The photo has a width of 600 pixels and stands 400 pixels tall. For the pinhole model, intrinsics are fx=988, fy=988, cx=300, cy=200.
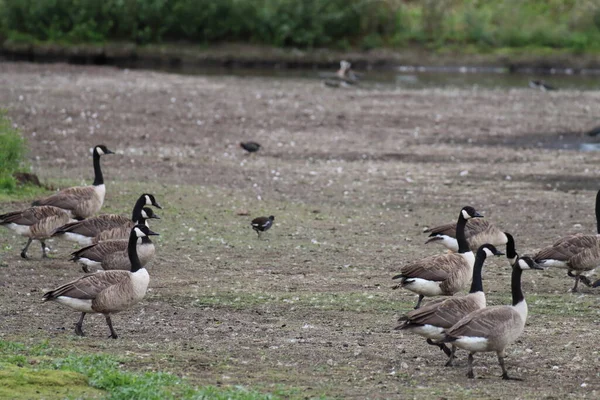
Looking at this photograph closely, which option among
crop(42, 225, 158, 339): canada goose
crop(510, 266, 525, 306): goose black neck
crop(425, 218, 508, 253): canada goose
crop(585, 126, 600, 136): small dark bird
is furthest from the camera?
crop(585, 126, 600, 136): small dark bird

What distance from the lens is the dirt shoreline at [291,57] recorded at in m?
58.3

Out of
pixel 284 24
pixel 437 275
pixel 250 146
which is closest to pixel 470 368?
pixel 437 275

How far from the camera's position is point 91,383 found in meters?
8.99

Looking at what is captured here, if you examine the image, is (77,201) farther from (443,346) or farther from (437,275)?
(443,346)

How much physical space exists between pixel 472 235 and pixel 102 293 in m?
6.91

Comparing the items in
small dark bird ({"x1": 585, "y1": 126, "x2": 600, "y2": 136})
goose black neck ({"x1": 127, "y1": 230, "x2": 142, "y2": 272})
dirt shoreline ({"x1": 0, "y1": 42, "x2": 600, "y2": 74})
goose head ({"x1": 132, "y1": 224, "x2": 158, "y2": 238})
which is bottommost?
dirt shoreline ({"x1": 0, "y1": 42, "x2": 600, "y2": 74})

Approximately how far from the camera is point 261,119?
32844mm

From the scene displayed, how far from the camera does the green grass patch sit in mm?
8617

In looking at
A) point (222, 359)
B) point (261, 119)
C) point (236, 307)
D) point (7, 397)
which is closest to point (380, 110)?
point (261, 119)

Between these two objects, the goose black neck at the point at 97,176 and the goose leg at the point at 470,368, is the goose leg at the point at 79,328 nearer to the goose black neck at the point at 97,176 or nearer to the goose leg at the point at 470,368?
the goose leg at the point at 470,368

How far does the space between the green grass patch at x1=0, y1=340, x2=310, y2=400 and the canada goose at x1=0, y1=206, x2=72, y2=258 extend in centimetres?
589

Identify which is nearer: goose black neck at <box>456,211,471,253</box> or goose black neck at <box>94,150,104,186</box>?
goose black neck at <box>456,211,471,253</box>

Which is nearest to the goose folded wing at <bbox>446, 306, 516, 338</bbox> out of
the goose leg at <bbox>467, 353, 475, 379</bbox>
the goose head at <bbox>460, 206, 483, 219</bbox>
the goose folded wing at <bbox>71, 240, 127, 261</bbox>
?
the goose leg at <bbox>467, 353, 475, 379</bbox>

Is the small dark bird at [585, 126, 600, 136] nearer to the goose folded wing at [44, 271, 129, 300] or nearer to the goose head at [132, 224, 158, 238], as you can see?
the goose head at [132, 224, 158, 238]
